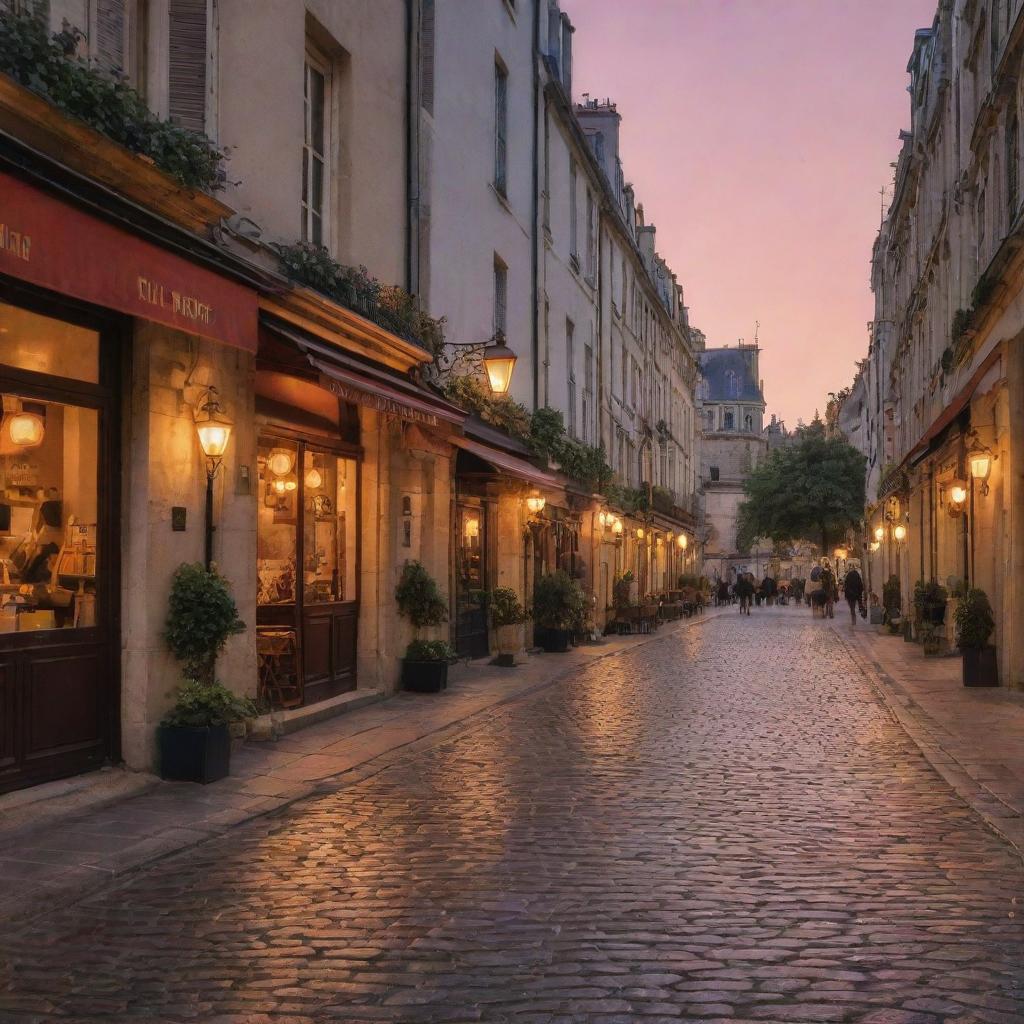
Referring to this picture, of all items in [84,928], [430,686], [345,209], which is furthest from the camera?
[430,686]

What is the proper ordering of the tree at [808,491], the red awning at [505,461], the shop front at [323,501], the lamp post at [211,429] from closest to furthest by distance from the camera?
the lamp post at [211,429] < the shop front at [323,501] < the red awning at [505,461] < the tree at [808,491]

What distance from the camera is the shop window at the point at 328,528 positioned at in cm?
1231

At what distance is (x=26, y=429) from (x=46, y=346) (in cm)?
57

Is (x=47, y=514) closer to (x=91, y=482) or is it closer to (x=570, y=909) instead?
(x=91, y=482)

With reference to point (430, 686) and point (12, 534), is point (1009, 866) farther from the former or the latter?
point (430, 686)

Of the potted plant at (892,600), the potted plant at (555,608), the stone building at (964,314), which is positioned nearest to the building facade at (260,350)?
the potted plant at (555,608)

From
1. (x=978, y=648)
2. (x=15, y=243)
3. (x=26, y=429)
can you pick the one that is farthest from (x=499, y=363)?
(x=15, y=243)

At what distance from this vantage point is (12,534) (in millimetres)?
7891

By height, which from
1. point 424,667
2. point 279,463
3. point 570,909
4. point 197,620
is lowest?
point 570,909

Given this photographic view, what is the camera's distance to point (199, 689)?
8562 mm

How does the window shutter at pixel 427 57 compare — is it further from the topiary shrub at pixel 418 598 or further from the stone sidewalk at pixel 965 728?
the stone sidewalk at pixel 965 728

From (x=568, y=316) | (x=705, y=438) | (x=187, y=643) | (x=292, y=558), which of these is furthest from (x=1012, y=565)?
(x=705, y=438)

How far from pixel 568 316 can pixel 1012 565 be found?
13381 mm

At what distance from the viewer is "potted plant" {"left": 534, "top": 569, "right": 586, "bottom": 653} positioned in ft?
71.0
